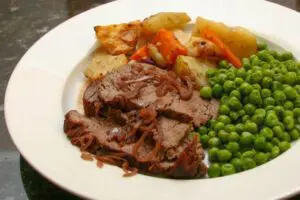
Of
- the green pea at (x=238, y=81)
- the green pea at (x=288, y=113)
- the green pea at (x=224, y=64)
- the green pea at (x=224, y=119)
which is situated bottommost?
the green pea at (x=224, y=119)

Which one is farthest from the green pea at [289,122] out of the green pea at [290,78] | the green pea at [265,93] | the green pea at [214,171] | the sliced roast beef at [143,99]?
the green pea at [214,171]

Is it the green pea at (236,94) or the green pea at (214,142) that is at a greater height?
the green pea at (236,94)

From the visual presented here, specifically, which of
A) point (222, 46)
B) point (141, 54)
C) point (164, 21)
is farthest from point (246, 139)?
point (164, 21)

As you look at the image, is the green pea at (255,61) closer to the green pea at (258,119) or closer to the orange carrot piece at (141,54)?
the green pea at (258,119)

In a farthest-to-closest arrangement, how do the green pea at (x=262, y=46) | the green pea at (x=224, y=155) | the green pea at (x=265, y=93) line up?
the green pea at (x=262, y=46) → the green pea at (x=265, y=93) → the green pea at (x=224, y=155)

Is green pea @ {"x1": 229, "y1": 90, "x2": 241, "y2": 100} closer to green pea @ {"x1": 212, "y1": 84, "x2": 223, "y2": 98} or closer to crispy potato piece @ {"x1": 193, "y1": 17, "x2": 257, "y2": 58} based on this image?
green pea @ {"x1": 212, "y1": 84, "x2": 223, "y2": 98}

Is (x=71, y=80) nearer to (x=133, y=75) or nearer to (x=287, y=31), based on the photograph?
(x=133, y=75)

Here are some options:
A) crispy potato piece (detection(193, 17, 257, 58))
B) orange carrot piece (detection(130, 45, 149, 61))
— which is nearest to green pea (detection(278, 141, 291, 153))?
crispy potato piece (detection(193, 17, 257, 58))
